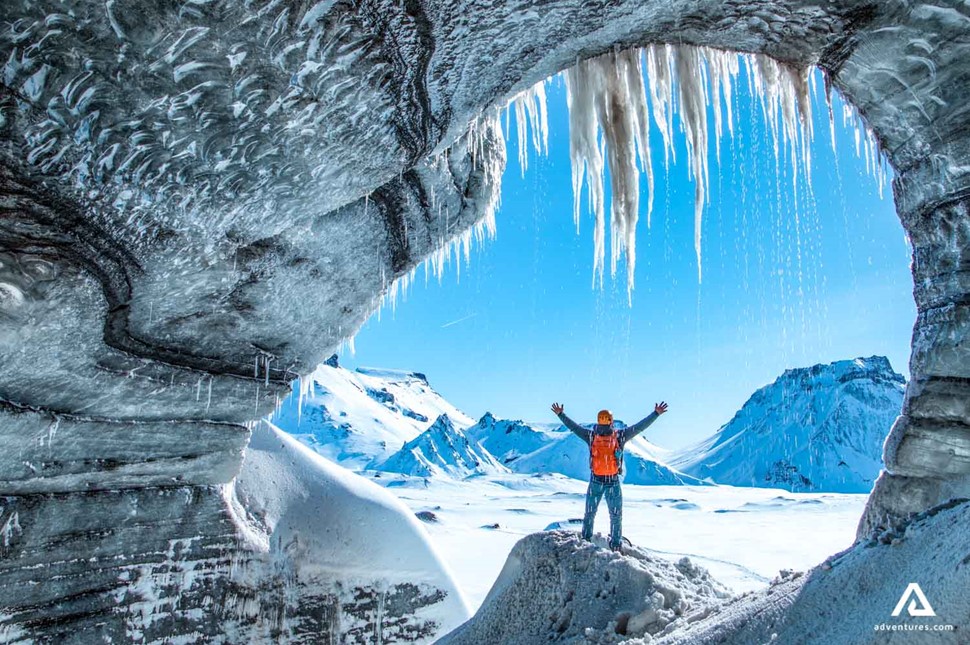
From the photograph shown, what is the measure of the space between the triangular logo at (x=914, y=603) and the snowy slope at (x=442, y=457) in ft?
268

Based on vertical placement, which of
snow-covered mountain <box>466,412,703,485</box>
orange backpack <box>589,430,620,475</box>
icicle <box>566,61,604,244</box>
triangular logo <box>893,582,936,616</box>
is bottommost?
snow-covered mountain <box>466,412,703,485</box>

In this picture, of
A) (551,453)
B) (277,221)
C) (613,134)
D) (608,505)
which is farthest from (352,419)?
(613,134)

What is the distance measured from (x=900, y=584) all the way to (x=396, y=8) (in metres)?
3.12

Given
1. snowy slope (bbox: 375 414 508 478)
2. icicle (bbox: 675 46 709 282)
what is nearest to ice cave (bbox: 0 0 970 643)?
icicle (bbox: 675 46 709 282)

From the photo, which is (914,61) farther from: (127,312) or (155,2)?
(127,312)

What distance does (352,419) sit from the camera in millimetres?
130625

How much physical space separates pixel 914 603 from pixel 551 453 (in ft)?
363

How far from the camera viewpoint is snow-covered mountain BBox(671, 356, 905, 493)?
277 feet

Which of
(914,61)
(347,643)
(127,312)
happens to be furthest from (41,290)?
(914,61)

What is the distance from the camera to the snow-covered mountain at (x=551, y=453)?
80644 millimetres

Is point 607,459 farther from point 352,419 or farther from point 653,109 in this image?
point 352,419

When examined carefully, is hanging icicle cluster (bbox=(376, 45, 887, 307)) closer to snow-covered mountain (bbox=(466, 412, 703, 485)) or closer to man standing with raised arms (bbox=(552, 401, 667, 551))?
man standing with raised arms (bbox=(552, 401, 667, 551))

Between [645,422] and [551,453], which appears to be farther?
[551,453]

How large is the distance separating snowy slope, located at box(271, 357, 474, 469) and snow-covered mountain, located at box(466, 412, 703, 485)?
13948 millimetres
